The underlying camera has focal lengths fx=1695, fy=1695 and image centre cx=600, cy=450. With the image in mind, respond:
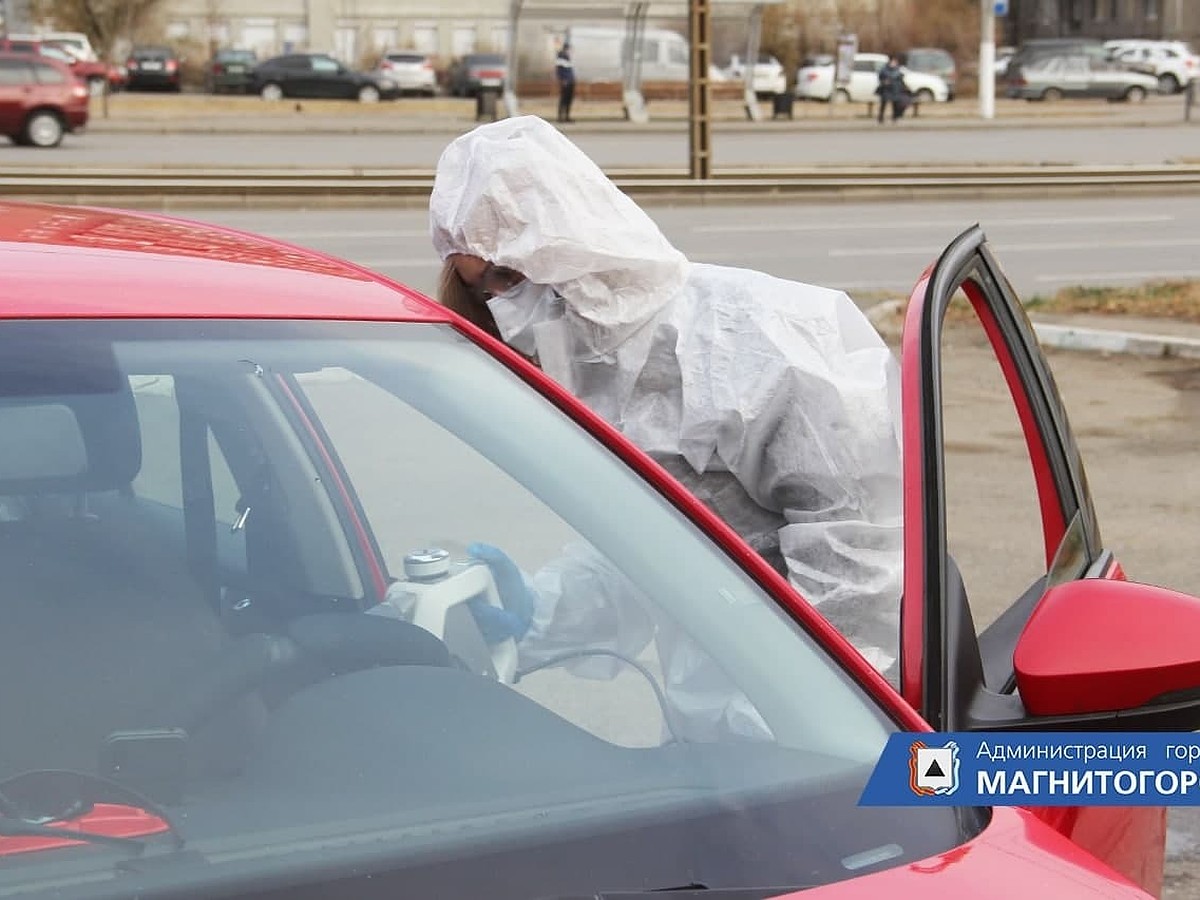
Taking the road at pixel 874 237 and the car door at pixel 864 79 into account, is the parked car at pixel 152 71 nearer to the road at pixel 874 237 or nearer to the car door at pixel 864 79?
the car door at pixel 864 79

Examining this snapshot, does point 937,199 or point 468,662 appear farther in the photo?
point 937,199

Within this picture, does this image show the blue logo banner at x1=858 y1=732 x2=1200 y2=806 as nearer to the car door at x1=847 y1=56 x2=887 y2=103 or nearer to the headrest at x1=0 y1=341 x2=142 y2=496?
the headrest at x1=0 y1=341 x2=142 y2=496

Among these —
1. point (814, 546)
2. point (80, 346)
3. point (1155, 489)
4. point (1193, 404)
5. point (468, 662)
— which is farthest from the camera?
point (1193, 404)

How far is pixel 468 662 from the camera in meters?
1.73

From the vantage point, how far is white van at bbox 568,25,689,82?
100 ft

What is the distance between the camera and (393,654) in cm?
167

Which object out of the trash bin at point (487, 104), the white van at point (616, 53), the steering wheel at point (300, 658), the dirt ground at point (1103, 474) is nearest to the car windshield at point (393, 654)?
the steering wheel at point (300, 658)

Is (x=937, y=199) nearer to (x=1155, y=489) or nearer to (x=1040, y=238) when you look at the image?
(x=1040, y=238)

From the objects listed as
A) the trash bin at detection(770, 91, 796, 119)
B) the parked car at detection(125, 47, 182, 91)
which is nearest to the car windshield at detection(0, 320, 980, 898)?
the trash bin at detection(770, 91, 796, 119)

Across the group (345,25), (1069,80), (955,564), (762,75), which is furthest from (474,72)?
(955,564)

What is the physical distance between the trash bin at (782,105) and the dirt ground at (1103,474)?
26245 mm

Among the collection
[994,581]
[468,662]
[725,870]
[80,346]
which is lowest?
[994,581]

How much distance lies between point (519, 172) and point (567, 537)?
1.16 metres

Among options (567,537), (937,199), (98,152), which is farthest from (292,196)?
(567,537)
